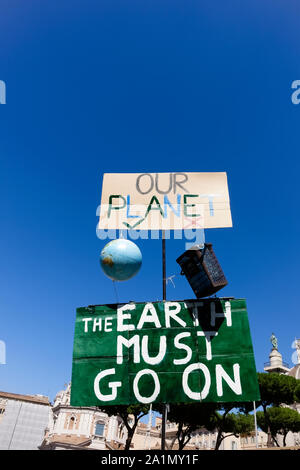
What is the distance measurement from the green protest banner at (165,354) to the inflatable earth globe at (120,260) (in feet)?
1.65

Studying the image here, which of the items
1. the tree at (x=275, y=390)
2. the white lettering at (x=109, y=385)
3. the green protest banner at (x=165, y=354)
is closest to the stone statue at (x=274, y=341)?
the tree at (x=275, y=390)

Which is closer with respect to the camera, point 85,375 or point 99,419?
point 85,375

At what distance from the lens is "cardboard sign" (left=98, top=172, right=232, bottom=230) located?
19.5ft

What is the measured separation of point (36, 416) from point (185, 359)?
258ft

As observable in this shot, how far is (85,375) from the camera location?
490 centimetres

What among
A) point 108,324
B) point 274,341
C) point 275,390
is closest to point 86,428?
point 275,390

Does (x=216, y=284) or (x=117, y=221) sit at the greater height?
(x=117, y=221)

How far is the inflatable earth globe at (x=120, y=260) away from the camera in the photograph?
17.2ft

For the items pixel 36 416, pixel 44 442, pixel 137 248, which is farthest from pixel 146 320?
pixel 36 416

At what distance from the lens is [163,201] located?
6.15m

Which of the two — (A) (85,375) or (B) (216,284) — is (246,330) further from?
(A) (85,375)

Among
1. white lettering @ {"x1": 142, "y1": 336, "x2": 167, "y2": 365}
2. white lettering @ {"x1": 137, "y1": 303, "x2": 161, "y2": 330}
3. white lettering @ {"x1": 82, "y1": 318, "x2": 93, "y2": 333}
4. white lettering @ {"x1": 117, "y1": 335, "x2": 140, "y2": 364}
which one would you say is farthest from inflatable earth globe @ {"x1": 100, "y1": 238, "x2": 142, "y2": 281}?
white lettering @ {"x1": 142, "y1": 336, "x2": 167, "y2": 365}

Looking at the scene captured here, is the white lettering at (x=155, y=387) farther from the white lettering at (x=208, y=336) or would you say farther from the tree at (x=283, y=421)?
the tree at (x=283, y=421)

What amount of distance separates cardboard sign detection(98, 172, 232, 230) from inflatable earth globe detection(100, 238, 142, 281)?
2.33 ft
